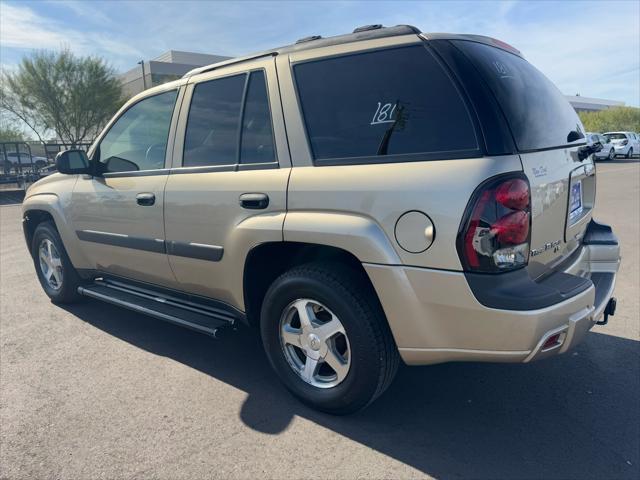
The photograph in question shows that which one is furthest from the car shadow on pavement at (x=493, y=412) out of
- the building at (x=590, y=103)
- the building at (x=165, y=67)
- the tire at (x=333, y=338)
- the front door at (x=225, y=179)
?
the building at (x=590, y=103)

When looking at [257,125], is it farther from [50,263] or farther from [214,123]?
[50,263]

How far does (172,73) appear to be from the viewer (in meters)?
43.2

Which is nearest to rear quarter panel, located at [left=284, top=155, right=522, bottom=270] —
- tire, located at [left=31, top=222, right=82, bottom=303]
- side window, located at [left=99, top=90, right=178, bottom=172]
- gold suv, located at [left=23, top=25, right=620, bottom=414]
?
gold suv, located at [left=23, top=25, right=620, bottom=414]

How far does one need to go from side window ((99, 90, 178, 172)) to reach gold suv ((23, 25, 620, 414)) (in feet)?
0.10

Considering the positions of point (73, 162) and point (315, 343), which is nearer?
point (315, 343)

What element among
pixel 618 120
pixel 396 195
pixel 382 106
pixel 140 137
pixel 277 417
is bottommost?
pixel 277 417

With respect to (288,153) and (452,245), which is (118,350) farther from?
(452,245)

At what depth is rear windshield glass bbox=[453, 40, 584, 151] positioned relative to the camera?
7.40ft

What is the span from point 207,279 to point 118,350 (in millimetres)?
1145

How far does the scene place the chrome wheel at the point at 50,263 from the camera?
4.65 metres

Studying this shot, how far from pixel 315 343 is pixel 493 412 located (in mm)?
1091

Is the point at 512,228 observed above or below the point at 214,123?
below

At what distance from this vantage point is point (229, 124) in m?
3.09

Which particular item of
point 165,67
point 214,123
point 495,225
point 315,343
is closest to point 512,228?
point 495,225
